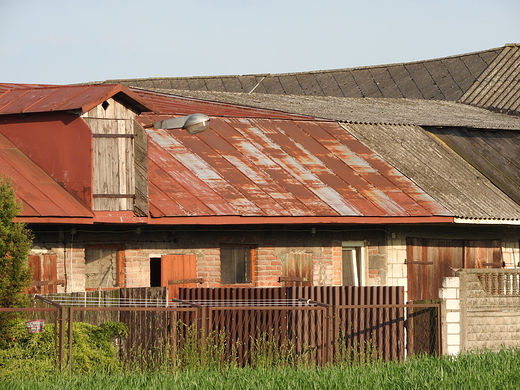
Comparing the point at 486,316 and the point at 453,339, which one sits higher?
the point at 486,316

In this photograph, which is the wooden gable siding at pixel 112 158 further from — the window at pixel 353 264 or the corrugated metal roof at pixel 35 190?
the window at pixel 353 264

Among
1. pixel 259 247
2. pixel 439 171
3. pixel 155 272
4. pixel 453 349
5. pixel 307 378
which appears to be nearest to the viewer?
pixel 307 378

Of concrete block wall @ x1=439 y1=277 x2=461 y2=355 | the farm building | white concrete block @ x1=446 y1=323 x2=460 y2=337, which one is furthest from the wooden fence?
the farm building

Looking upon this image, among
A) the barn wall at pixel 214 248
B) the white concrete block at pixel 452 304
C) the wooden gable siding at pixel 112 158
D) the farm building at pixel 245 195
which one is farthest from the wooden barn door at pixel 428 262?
the wooden gable siding at pixel 112 158

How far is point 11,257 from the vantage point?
1291 centimetres

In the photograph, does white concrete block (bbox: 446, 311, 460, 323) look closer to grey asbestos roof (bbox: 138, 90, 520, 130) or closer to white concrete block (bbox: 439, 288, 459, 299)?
white concrete block (bbox: 439, 288, 459, 299)

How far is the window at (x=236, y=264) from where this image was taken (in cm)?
1809

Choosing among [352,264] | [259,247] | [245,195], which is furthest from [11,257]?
[352,264]

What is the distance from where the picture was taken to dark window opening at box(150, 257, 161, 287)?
1802 centimetres

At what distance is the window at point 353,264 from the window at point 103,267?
4.89m

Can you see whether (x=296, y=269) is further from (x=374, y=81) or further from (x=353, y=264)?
(x=374, y=81)

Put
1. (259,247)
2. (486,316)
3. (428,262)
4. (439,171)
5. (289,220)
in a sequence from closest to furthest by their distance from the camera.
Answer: (486,316)
(289,220)
(259,247)
(428,262)
(439,171)

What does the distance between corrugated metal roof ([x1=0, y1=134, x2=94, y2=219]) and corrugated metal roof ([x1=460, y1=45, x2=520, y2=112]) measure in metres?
17.1

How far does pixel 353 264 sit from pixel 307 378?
8.19 m
